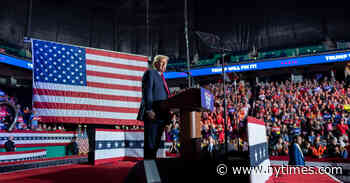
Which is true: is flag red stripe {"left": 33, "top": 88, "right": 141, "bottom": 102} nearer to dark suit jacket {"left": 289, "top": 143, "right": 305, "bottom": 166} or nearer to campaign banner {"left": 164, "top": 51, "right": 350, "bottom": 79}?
dark suit jacket {"left": 289, "top": 143, "right": 305, "bottom": 166}

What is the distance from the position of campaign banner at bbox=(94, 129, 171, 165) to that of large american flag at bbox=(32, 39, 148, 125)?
4.94 ft

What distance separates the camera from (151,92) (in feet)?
7.79

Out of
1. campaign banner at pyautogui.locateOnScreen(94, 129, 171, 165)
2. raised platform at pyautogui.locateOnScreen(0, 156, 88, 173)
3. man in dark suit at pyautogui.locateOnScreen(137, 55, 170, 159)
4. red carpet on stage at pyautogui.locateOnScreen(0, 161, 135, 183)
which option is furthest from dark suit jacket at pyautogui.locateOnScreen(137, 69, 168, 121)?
raised platform at pyautogui.locateOnScreen(0, 156, 88, 173)

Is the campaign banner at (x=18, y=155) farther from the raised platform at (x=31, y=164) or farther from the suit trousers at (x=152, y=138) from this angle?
the suit trousers at (x=152, y=138)

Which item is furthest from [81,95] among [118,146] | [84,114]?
[118,146]

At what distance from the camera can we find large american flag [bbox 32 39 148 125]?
5.31 meters

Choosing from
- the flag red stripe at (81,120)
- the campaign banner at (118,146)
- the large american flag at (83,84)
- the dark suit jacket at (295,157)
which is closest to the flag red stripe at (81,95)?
the large american flag at (83,84)

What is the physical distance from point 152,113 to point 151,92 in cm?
24

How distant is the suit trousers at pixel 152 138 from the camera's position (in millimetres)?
2334

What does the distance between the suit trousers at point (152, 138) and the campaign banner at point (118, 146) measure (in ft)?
6.68

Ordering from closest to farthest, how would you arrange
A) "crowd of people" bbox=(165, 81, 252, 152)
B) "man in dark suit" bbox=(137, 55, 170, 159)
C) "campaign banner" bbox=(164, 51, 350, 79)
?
"man in dark suit" bbox=(137, 55, 170, 159) → "crowd of people" bbox=(165, 81, 252, 152) → "campaign banner" bbox=(164, 51, 350, 79)

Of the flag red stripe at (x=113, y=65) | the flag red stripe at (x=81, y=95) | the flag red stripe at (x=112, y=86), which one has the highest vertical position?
the flag red stripe at (x=113, y=65)

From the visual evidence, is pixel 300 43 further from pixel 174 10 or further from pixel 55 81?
pixel 55 81

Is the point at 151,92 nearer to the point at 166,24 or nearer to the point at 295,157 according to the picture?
the point at 295,157
